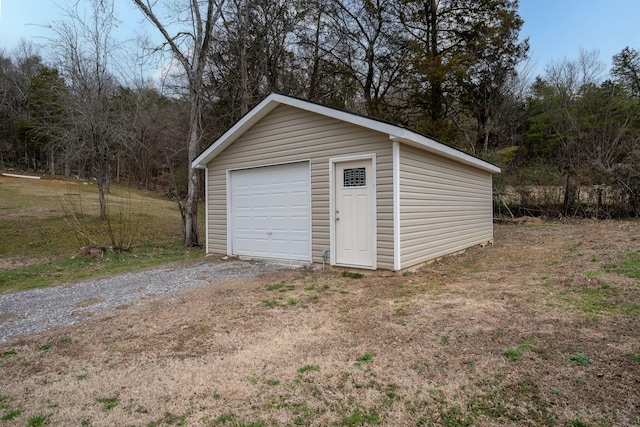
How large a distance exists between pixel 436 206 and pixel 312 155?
262 centimetres

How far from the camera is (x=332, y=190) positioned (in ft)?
21.8

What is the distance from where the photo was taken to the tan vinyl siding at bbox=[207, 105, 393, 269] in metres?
6.04

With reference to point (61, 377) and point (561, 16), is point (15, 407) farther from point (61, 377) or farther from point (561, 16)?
point (561, 16)

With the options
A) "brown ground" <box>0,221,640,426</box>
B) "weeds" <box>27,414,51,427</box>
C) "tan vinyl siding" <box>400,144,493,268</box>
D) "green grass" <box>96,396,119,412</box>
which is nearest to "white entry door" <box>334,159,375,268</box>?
"tan vinyl siding" <box>400,144,493,268</box>

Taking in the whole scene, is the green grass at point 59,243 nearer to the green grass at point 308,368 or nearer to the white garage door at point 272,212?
the white garage door at point 272,212

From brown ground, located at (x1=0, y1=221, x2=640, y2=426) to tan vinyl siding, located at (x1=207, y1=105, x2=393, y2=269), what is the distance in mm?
1551

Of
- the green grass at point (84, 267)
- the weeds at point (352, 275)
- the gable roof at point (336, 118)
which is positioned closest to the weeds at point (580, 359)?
the weeds at point (352, 275)

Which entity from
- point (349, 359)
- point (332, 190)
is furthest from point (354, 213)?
point (349, 359)

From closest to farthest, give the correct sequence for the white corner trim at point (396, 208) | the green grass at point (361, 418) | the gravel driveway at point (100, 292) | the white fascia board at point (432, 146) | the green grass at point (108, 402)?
the green grass at point (361, 418) < the green grass at point (108, 402) < the gravel driveway at point (100, 292) < the white fascia board at point (432, 146) < the white corner trim at point (396, 208)

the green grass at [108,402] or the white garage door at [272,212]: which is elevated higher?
the white garage door at [272,212]

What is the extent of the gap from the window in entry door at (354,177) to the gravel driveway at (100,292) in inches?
80.7

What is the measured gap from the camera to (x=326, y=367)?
287 centimetres

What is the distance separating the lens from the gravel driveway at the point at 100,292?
14.5 feet

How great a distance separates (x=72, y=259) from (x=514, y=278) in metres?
9.37
